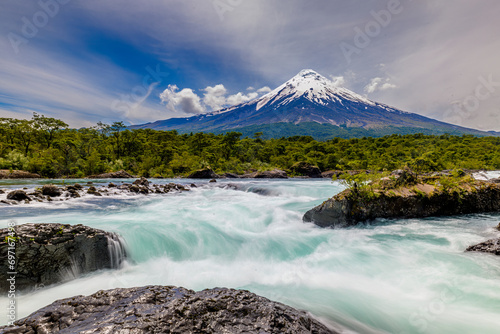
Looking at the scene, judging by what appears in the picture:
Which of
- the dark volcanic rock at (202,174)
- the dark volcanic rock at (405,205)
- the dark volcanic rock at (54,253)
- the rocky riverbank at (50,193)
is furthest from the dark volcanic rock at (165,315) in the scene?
the dark volcanic rock at (202,174)

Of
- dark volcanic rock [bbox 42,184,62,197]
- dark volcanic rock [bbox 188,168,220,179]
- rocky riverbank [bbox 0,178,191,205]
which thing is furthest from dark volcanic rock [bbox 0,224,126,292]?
dark volcanic rock [bbox 188,168,220,179]

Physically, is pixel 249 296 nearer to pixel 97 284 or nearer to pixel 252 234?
pixel 97 284

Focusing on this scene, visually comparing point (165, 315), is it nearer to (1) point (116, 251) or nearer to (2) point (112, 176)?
(1) point (116, 251)

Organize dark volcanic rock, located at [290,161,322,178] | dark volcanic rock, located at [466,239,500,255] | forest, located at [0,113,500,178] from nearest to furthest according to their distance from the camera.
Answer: dark volcanic rock, located at [466,239,500,255] → forest, located at [0,113,500,178] → dark volcanic rock, located at [290,161,322,178]

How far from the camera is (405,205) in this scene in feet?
27.7

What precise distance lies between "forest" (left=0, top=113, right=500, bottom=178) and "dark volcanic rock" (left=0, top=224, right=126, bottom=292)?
1228 inches

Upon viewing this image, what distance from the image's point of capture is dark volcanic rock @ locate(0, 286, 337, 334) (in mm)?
1884

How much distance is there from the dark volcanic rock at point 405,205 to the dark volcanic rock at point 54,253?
22.2 ft

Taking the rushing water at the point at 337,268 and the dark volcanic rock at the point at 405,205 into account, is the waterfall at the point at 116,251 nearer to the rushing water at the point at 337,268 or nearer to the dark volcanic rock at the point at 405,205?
the rushing water at the point at 337,268

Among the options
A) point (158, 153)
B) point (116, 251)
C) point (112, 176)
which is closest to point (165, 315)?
point (116, 251)

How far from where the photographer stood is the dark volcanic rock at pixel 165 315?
74.2 inches

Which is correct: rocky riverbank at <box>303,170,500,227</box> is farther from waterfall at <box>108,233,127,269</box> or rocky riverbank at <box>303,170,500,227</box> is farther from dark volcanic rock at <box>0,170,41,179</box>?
dark volcanic rock at <box>0,170,41,179</box>

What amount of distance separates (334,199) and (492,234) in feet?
14.4

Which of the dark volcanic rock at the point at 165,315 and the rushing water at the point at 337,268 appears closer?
the dark volcanic rock at the point at 165,315
